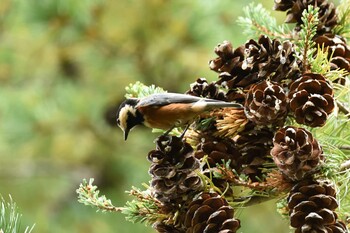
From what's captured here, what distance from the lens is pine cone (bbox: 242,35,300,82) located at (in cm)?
71

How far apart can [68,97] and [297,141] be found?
6.89 ft

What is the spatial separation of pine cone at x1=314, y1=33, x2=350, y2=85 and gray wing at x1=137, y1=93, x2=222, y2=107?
0.18m

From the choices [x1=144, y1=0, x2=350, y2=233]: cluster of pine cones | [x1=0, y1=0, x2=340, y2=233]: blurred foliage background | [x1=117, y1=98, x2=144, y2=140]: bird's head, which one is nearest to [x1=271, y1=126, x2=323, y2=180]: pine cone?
[x1=144, y1=0, x2=350, y2=233]: cluster of pine cones

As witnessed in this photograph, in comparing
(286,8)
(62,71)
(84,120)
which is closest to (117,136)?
(84,120)

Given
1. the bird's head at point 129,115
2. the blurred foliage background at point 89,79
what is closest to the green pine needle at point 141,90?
the bird's head at point 129,115

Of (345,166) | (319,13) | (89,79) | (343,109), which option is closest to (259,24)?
(319,13)

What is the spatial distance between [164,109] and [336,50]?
232 mm

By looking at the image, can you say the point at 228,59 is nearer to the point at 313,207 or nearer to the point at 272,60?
the point at 272,60

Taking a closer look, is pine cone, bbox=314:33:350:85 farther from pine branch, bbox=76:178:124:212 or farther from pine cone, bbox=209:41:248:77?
pine branch, bbox=76:178:124:212

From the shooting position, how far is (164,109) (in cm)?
75

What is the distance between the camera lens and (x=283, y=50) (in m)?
0.72

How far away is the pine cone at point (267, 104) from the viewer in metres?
0.67

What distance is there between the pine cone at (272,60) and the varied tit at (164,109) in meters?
0.05

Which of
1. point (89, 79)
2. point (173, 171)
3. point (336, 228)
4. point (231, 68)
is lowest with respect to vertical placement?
point (336, 228)
